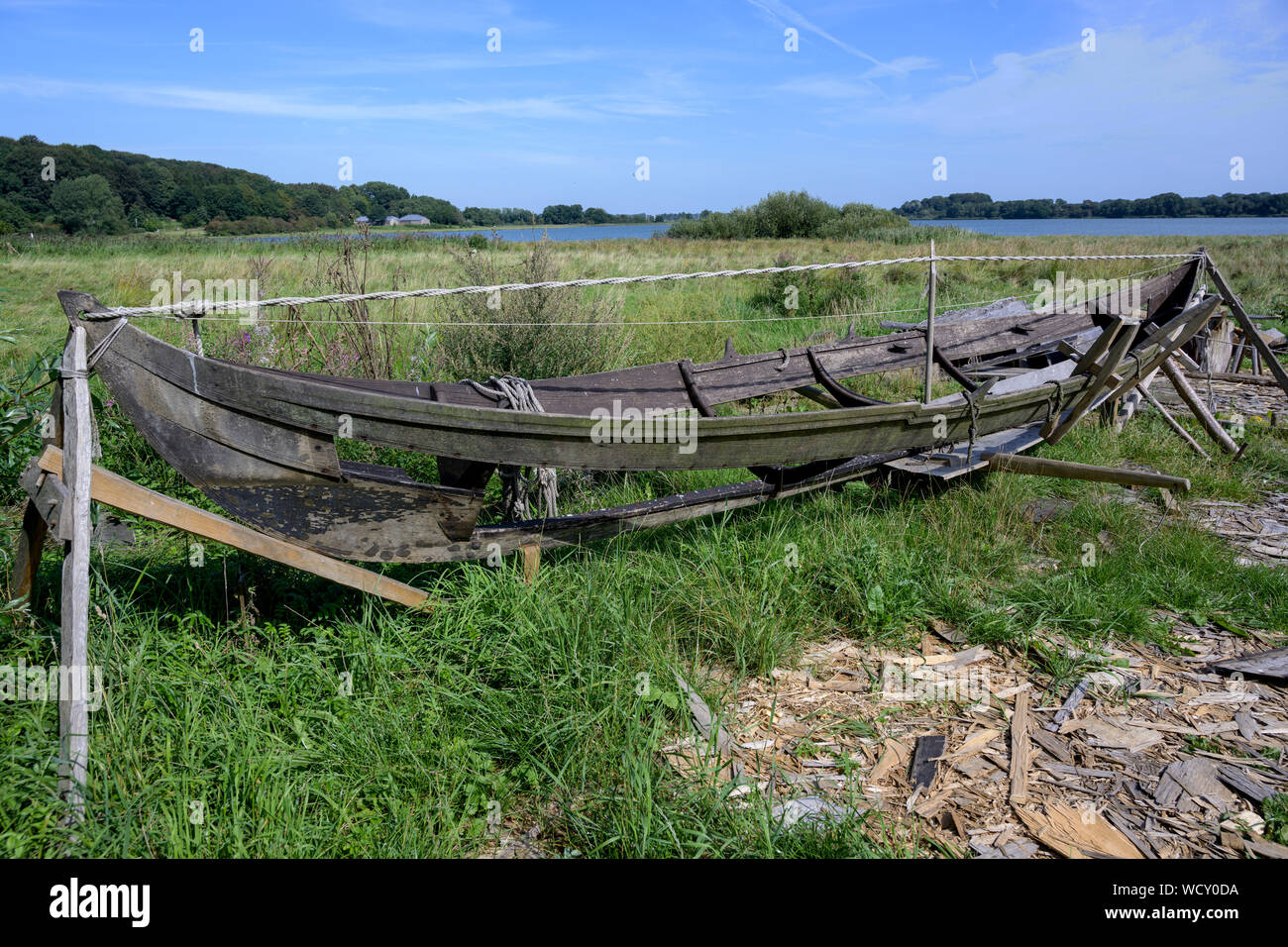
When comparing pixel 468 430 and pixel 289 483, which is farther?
pixel 468 430

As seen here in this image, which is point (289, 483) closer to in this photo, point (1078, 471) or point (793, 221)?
point (1078, 471)

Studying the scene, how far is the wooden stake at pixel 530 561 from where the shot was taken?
359 centimetres

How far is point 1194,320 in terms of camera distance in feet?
19.5

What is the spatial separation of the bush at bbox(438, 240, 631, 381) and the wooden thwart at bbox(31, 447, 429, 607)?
122 inches

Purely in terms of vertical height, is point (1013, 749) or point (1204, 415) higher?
point (1204, 415)

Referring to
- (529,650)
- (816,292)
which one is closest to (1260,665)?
(529,650)

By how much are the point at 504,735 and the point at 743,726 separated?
3.23 ft

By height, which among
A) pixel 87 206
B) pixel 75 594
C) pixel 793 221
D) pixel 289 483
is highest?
pixel 793 221

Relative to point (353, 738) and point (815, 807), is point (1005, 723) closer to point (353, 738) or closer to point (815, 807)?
point (815, 807)

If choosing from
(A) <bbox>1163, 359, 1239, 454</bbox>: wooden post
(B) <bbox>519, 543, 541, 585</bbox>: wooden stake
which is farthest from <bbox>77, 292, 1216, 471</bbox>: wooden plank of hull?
(A) <bbox>1163, 359, 1239, 454</bbox>: wooden post

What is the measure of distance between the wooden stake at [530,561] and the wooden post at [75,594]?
1.70 metres

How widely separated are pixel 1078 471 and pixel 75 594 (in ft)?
16.9

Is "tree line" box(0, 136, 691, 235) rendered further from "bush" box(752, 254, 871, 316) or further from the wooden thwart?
the wooden thwart

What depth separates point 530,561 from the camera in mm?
3602
